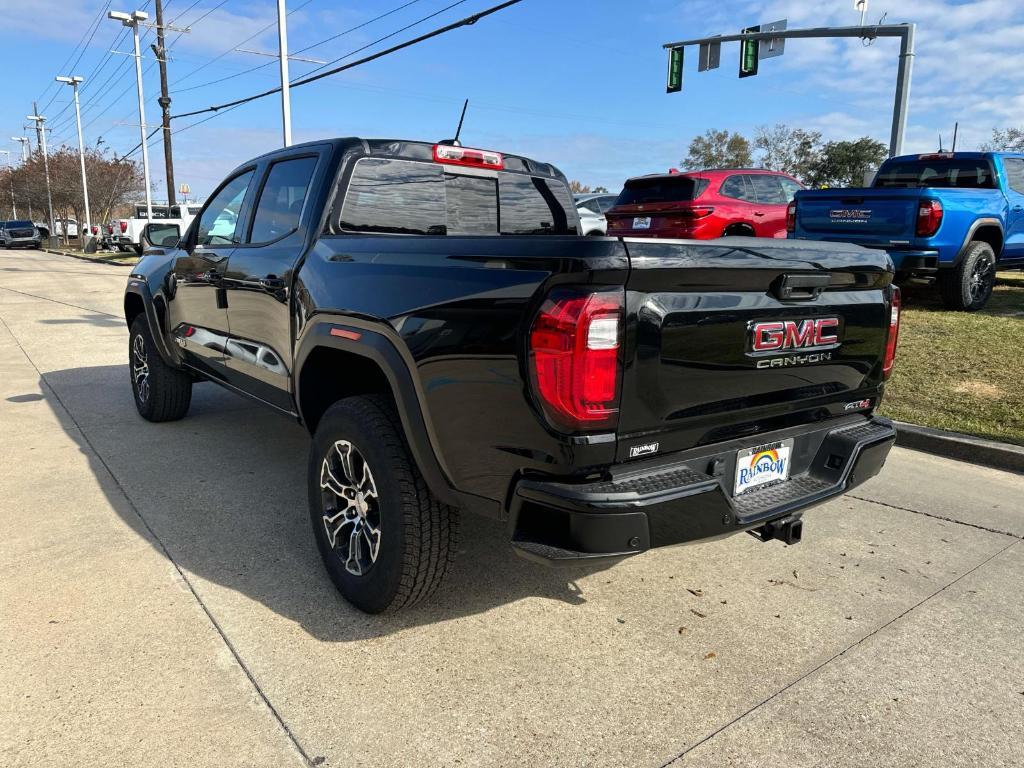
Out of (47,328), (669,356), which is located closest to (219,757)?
(669,356)

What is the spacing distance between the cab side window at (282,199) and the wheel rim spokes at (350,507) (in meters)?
1.23

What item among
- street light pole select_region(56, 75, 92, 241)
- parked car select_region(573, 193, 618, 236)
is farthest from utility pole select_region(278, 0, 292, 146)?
street light pole select_region(56, 75, 92, 241)

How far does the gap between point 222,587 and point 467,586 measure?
1.03 m

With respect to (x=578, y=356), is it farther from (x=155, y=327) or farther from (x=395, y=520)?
(x=155, y=327)

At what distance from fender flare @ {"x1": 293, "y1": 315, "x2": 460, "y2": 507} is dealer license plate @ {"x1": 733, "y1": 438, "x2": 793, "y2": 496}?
0.95 m

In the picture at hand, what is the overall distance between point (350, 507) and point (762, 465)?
1.60 meters

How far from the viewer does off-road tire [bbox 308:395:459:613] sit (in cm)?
271

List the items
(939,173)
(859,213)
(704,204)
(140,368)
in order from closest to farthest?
1. (140,368)
2. (859,213)
3. (939,173)
4. (704,204)

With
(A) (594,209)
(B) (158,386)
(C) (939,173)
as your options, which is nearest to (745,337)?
(B) (158,386)

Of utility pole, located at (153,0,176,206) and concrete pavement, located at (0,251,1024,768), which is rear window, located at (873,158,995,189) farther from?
utility pole, located at (153,0,176,206)

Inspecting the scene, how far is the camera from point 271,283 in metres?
3.68

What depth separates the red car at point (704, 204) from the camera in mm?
11555

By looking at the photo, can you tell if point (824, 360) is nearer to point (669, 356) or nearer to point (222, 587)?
point (669, 356)

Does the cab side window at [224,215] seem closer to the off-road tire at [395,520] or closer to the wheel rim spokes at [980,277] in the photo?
the off-road tire at [395,520]
